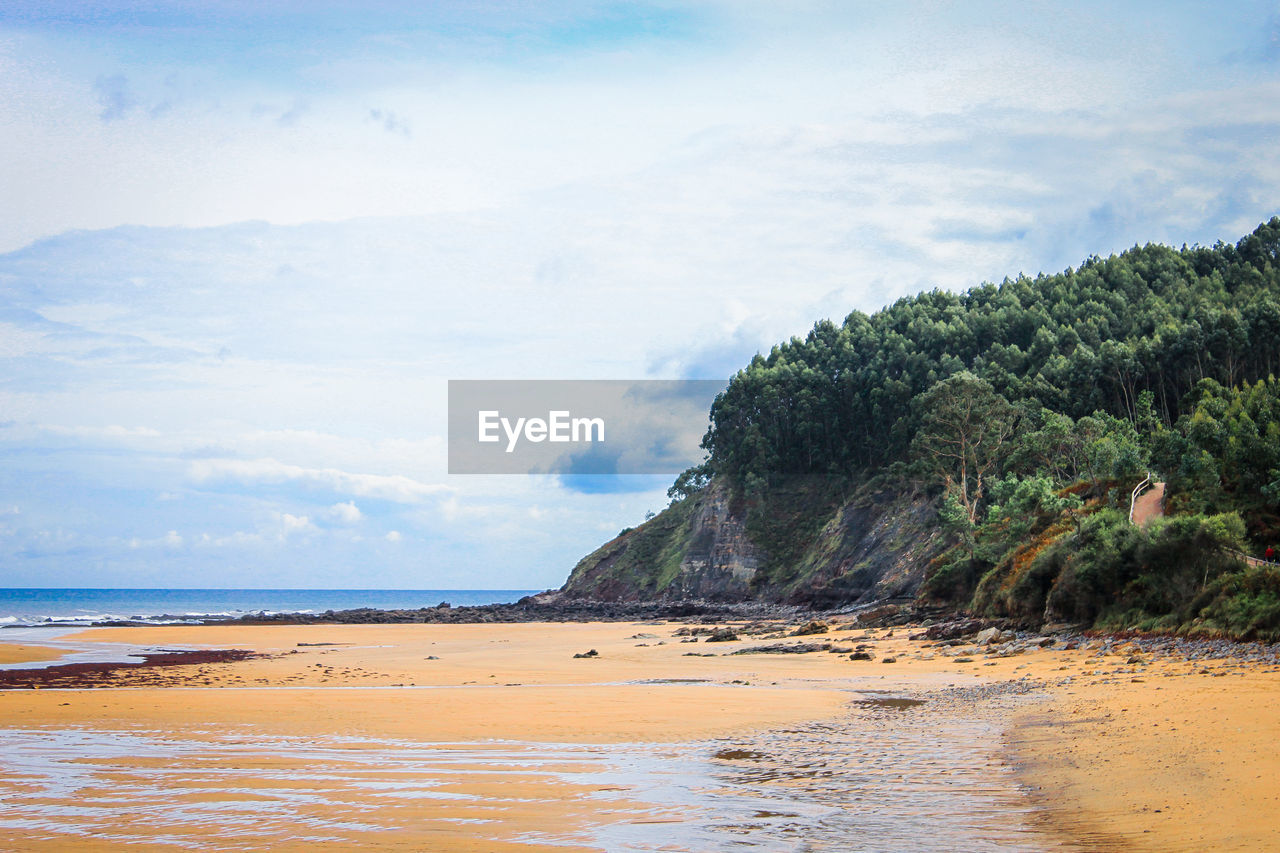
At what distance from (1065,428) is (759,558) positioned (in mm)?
35966

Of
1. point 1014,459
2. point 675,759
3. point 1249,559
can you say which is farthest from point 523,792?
point 1014,459

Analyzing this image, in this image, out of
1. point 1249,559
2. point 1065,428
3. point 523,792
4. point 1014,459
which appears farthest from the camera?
point 1014,459

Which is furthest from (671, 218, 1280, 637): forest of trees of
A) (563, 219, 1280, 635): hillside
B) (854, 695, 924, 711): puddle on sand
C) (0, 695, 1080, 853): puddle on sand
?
(0, 695, 1080, 853): puddle on sand

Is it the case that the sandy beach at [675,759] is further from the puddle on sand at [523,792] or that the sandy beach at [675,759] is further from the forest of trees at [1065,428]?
the forest of trees at [1065,428]

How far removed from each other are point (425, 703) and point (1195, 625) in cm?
1898

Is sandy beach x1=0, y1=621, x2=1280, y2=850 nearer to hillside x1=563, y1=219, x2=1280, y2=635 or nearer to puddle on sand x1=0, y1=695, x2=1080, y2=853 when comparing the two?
puddle on sand x1=0, y1=695, x2=1080, y2=853

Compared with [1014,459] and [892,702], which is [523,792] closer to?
[892,702]

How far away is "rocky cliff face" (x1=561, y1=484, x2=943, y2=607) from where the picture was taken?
67.6 metres

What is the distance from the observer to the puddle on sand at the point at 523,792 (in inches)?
348

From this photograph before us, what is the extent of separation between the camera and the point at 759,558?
84.2 meters

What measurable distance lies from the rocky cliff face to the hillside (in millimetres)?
223

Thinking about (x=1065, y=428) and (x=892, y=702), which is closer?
(x=892, y=702)

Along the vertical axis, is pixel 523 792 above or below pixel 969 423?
below

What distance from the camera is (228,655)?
37.2 m
